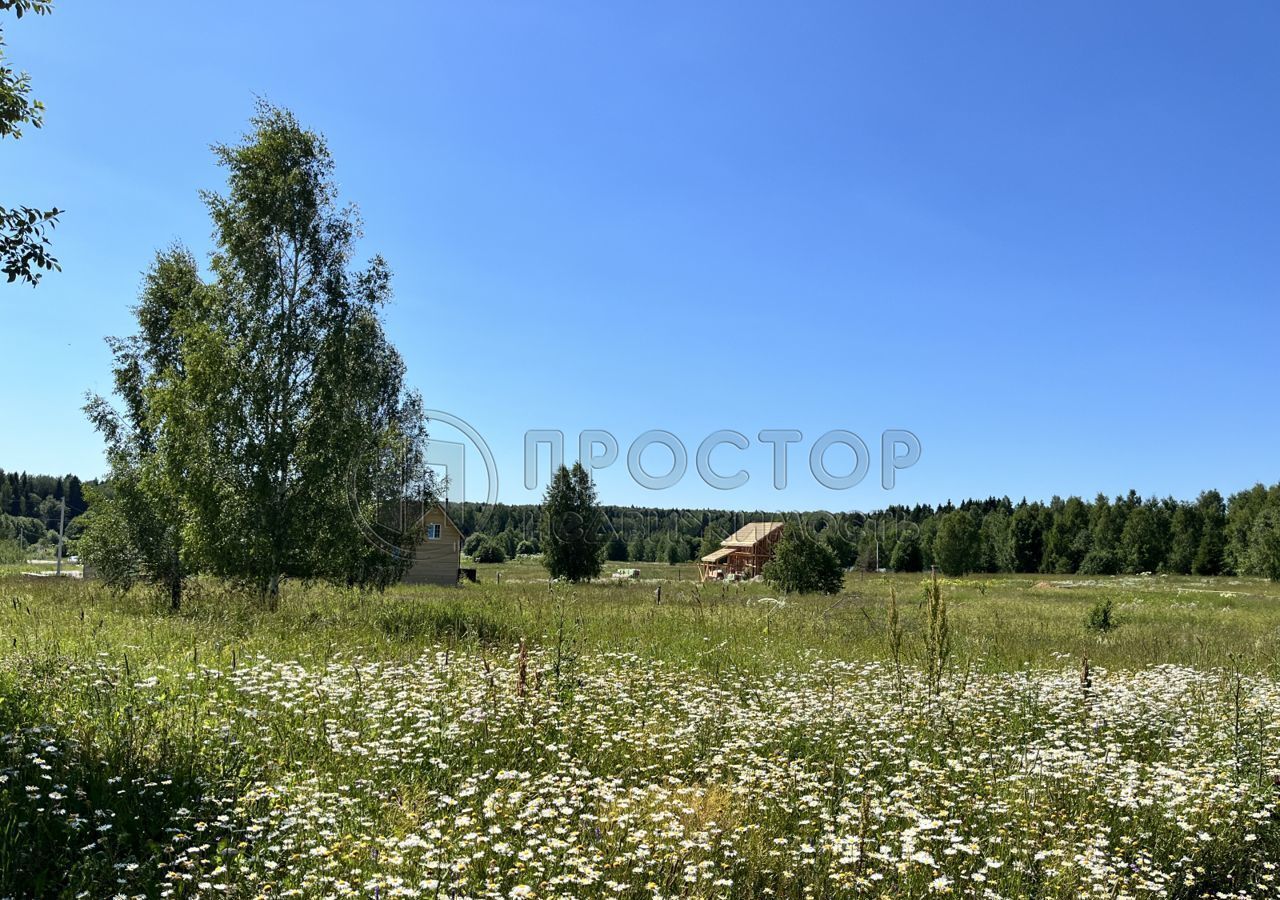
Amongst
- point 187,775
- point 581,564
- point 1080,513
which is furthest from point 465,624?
point 1080,513

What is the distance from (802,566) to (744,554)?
3661 centimetres

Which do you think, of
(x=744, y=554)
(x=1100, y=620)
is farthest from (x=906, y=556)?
(x=1100, y=620)

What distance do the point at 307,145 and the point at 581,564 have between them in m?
28.9

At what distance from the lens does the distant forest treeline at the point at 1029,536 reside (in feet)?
231

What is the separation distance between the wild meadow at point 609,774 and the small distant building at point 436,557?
35583 mm

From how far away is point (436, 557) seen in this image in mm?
46969

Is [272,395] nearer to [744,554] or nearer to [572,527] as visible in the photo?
[572,527]

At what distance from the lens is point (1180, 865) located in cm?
526

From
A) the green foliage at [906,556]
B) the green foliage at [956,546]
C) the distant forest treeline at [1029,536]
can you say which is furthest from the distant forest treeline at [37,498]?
the green foliage at [956,546]

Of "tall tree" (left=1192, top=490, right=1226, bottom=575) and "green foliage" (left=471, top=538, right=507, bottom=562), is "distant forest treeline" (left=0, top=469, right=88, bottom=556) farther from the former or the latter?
"tall tree" (left=1192, top=490, right=1226, bottom=575)

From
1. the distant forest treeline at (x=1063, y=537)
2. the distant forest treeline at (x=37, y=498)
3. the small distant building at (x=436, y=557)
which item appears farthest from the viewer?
the distant forest treeline at (x=37, y=498)

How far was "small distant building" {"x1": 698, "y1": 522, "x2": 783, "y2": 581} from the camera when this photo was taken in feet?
197

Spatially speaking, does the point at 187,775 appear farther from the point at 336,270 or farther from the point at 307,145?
the point at 307,145

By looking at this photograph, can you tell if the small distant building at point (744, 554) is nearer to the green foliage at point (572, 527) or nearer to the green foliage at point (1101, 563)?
the green foliage at point (572, 527)
